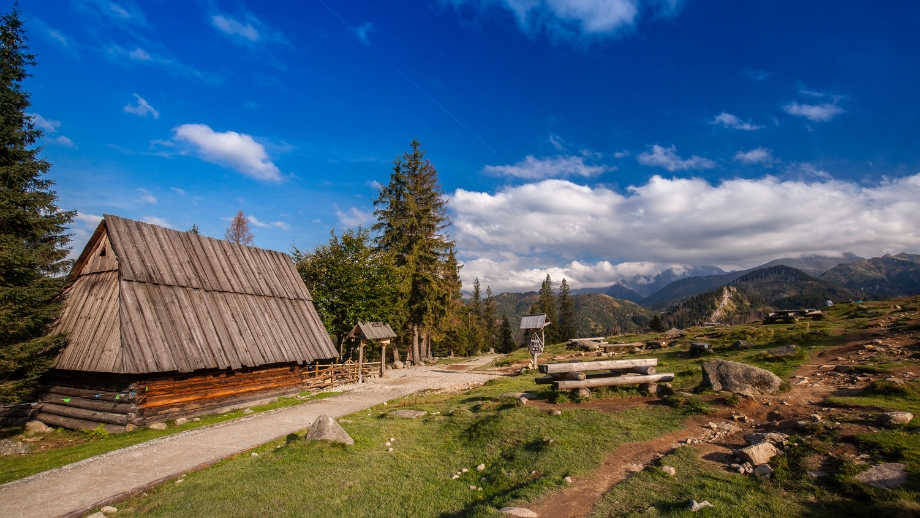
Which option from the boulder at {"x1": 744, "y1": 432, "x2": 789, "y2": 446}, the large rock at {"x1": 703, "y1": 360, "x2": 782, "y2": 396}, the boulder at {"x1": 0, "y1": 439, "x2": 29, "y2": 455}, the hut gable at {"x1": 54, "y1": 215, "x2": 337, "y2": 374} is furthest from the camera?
the hut gable at {"x1": 54, "y1": 215, "x2": 337, "y2": 374}

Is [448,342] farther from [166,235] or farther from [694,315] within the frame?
[694,315]

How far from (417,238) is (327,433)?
29211 millimetres

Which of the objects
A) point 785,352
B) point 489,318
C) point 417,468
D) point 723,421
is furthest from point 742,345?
point 489,318

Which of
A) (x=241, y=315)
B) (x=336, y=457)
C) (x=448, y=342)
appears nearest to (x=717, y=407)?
(x=336, y=457)

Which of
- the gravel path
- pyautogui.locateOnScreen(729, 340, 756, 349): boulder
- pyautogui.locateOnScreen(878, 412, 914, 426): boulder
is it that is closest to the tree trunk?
the gravel path

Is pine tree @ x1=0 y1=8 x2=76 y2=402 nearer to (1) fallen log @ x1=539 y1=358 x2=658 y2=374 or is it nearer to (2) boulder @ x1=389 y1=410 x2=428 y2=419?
(2) boulder @ x1=389 y1=410 x2=428 y2=419

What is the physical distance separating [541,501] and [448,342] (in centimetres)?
5808

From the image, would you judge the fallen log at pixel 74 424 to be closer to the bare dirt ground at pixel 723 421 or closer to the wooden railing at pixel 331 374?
the wooden railing at pixel 331 374

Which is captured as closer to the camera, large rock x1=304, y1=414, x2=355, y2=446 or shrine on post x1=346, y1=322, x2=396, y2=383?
large rock x1=304, y1=414, x2=355, y2=446

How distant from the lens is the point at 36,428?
16469 mm

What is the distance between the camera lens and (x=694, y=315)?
175250 millimetres

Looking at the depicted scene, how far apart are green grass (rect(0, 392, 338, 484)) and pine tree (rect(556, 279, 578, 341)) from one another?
66497 millimetres

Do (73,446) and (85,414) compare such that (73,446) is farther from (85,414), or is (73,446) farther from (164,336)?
(164,336)

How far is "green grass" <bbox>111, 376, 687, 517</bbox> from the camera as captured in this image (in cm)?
785
